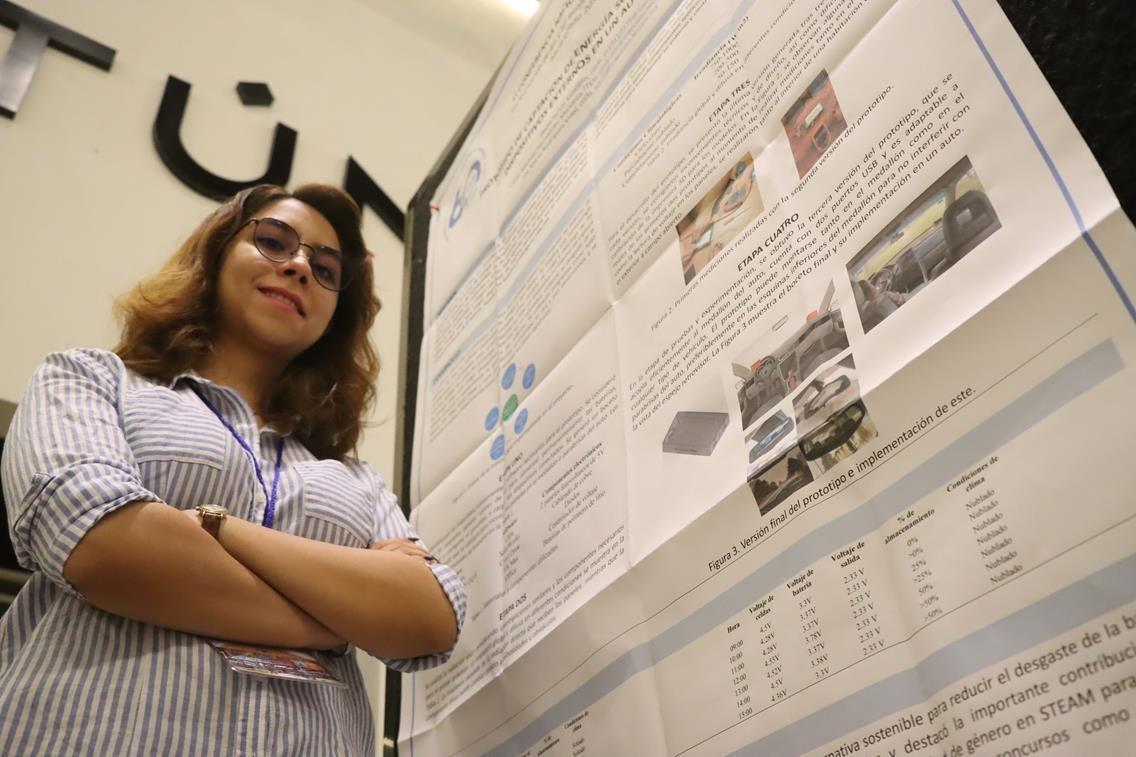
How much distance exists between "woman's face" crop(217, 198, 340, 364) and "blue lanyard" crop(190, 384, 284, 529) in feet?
0.34

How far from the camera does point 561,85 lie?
3.45ft

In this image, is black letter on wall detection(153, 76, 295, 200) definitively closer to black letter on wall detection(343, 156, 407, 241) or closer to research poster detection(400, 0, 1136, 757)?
black letter on wall detection(343, 156, 407, 241)

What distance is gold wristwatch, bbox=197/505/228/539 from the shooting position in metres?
0.67

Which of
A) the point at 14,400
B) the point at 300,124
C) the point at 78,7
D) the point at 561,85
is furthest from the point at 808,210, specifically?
the point at 78,7

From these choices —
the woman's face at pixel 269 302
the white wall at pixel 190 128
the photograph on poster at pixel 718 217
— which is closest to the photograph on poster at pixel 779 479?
the photograph on poster at pixel 718 217

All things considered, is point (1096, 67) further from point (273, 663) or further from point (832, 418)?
point (273, 663)

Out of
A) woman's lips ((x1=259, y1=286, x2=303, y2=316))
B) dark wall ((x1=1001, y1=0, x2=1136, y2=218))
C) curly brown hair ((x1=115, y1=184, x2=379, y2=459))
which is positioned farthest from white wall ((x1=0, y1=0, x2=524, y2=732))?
dark wall ((x1=1001, y1=0, x2=1136, y2=218))

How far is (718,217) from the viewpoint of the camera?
695 mm

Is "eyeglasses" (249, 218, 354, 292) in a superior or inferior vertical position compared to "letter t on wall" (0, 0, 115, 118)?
inferior

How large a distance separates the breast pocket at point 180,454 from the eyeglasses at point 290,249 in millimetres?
270

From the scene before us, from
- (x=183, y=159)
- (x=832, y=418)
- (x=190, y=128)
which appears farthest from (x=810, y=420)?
(x=190, y=128)

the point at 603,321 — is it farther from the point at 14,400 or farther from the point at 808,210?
the point at 14,400

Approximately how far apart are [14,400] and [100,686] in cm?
105

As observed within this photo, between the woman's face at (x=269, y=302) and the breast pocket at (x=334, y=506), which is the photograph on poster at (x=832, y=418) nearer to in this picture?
the breast pocket at (x=334, y=506)
